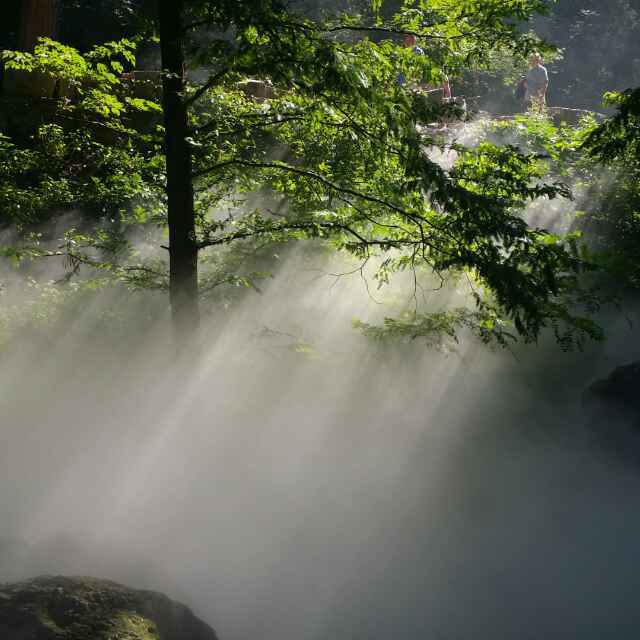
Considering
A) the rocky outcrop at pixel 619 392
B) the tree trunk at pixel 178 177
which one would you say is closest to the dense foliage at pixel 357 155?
the tree trunk at pixel 178 177

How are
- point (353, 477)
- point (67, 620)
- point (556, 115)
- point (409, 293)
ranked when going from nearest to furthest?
point (67, 620) < point (353, 477) < point (409, 293) < point (556, 115)

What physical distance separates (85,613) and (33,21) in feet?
45.0

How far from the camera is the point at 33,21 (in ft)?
47.3

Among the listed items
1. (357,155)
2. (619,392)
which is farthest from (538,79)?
(357,155)

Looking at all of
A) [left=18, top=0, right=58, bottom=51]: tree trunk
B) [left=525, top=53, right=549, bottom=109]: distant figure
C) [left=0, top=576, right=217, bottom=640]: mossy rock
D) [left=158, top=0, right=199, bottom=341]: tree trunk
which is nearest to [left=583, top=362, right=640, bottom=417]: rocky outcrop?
[left=158, top=0, right=199, bottom=341]: tree trunk

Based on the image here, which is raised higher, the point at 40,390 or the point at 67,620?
the point at 40,390

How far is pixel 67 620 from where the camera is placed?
16.0 feet

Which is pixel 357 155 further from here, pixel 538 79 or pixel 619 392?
pixel 538 79

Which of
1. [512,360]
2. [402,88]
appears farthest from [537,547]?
[402,88]

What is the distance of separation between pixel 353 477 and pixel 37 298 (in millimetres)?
6342

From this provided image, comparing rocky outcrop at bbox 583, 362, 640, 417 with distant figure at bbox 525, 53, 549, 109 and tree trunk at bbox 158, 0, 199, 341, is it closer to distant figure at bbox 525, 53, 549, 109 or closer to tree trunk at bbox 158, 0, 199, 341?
tree trunk at bbox 158, 0, 199, 341

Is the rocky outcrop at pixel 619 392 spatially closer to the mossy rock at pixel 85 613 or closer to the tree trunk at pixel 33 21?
the mossy rock at pixel 85 613

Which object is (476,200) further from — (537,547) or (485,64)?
(537,547)

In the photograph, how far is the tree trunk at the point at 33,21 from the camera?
47.2 feet
